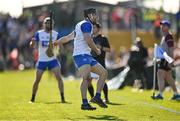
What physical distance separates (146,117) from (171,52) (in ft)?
16.1

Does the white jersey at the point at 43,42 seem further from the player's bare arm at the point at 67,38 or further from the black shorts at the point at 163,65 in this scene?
the black shorts at the point at 163,65

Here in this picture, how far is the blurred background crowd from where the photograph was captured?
36188mm

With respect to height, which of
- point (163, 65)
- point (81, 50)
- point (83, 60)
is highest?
point (81, 50)

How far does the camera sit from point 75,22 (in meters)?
38.1

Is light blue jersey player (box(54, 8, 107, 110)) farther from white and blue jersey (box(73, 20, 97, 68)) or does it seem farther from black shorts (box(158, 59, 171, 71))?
black shorts (box(158, 59, 171, 71))

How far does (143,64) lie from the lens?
82.7ft

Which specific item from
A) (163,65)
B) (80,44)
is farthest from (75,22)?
(80,44)

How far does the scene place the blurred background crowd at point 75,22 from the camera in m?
36.2

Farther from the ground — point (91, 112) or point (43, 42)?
point (43, 42)

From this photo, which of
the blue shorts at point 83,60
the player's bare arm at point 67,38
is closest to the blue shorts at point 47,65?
the player's bare arm at point 67,38

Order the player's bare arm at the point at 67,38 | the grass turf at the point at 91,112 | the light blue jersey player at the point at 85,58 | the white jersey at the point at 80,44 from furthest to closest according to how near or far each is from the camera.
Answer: the player's bare arm at the point at 67,38 → the white jersey at the point at 80,44 → the light blue jersey player at the point at 85,58 → the grass turf at the point at 91,112

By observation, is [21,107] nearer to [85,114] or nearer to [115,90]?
[85,114]

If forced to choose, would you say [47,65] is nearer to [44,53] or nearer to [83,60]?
[44,53]

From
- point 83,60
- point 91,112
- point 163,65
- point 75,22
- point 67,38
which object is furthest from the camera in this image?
point 75,22
